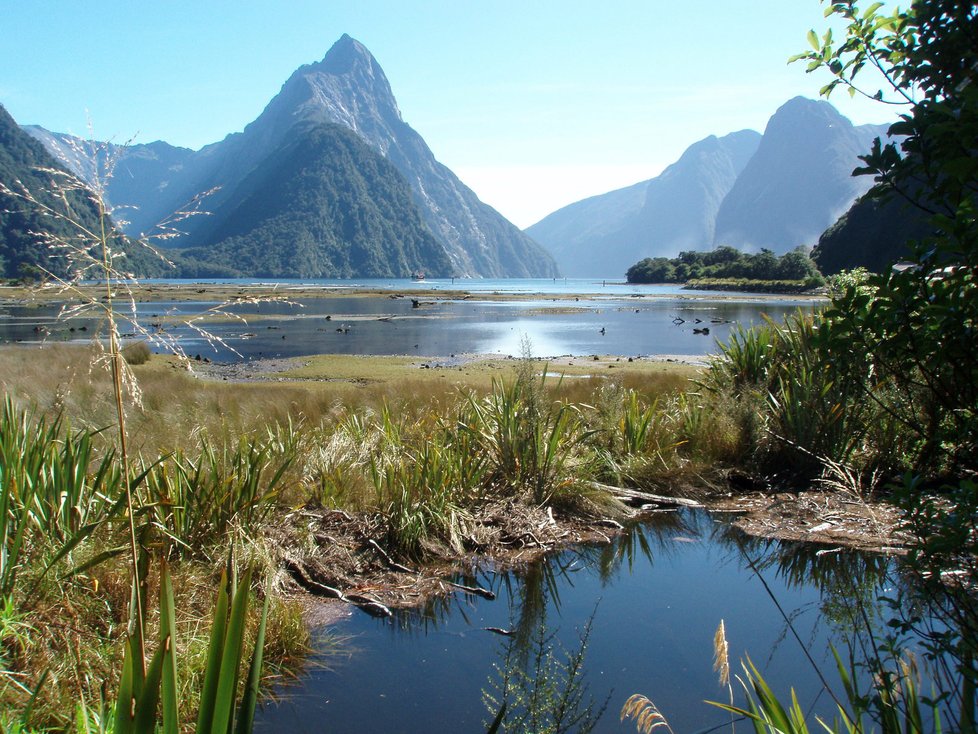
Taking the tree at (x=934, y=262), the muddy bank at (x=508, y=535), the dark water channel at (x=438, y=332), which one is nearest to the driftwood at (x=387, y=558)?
the muddy bank at (x=508, y=535)

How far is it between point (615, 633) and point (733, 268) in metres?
107

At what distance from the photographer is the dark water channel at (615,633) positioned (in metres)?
3.70

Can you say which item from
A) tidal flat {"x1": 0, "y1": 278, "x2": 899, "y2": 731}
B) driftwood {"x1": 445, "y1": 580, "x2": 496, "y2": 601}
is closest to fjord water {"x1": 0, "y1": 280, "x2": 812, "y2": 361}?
tidal flat {"x1": 0, "y1": 278, "x2": 899, "y2": 731}

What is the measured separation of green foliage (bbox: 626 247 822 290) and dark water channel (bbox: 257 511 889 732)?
217ft

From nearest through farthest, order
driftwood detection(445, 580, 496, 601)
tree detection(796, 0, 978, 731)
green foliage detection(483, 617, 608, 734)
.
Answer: tree detection(796, 0, 978, 731) < green foliage detection(483, 617, 608, 734) < driftwood detection(445, 580, 496, 601)

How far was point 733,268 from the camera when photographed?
104 m

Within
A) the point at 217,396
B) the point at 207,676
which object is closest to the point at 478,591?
the point at 207,676

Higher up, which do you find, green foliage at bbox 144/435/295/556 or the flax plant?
the flax plant

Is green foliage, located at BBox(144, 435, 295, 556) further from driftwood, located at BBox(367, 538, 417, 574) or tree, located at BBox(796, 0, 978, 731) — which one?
tree, located at BBox(796, 0, 978, 731)

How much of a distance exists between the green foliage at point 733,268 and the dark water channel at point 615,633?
66212 millimetres

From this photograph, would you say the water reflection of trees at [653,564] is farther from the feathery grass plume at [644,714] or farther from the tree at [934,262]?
the tree at [934,262]

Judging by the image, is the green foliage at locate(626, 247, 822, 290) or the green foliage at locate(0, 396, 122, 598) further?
the green foliage at locate(626, 247, 822, 290)

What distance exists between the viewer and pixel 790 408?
25.6 feet

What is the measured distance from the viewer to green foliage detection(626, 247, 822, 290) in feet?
284
